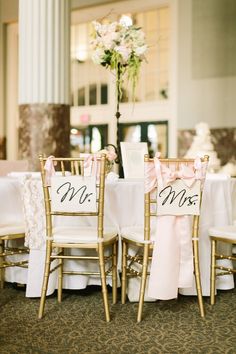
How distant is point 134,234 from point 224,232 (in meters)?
0.55

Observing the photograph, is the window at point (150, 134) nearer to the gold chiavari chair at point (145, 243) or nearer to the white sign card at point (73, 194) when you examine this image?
the gold chiavari chair at point (145, 243)

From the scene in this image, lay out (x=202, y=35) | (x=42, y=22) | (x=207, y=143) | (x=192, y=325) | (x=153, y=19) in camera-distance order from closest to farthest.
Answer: (x=192, y=325)
(x=42, y=22)
(x=207, y=143)
(x=202, y=35)
(x=153, y=19)

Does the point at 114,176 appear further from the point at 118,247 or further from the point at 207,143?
the point at 207,143

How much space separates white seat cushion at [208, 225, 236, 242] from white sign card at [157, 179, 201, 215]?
302mm

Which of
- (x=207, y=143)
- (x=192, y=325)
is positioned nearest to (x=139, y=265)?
(x=192, y=325)

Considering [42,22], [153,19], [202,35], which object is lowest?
[42,22]

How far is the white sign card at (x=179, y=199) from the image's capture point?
2645 millimetres

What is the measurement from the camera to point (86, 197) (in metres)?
2.68

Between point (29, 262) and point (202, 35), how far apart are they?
557cm

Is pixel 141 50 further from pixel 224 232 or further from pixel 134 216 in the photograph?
pixel 224 232

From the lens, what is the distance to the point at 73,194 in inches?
106

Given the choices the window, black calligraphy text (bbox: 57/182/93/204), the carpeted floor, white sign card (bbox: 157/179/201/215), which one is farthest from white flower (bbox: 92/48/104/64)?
the window

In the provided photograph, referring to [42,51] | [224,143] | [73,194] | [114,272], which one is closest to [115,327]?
[114,272]

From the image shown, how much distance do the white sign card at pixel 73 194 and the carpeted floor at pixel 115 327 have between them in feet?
2.12
